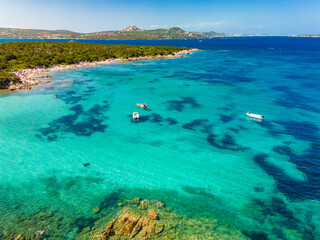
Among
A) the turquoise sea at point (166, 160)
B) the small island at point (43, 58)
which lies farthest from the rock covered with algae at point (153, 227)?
the small island at point (43, 58)

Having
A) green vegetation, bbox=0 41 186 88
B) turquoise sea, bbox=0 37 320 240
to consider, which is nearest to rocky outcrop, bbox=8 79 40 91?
green vegetation, bbox=0 41 186 88

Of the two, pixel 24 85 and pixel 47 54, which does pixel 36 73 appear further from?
pixel 47 54

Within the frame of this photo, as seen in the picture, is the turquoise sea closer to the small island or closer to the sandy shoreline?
the sandy shoreline

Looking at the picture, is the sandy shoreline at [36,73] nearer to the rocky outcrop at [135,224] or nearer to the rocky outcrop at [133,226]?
the rocky outcrop at [135,224]

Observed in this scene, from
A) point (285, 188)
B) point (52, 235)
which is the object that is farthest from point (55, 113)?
point (285, 188)

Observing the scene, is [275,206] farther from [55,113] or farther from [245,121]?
[55,113]

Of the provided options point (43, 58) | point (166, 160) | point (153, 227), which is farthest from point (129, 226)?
point (43, 58)
